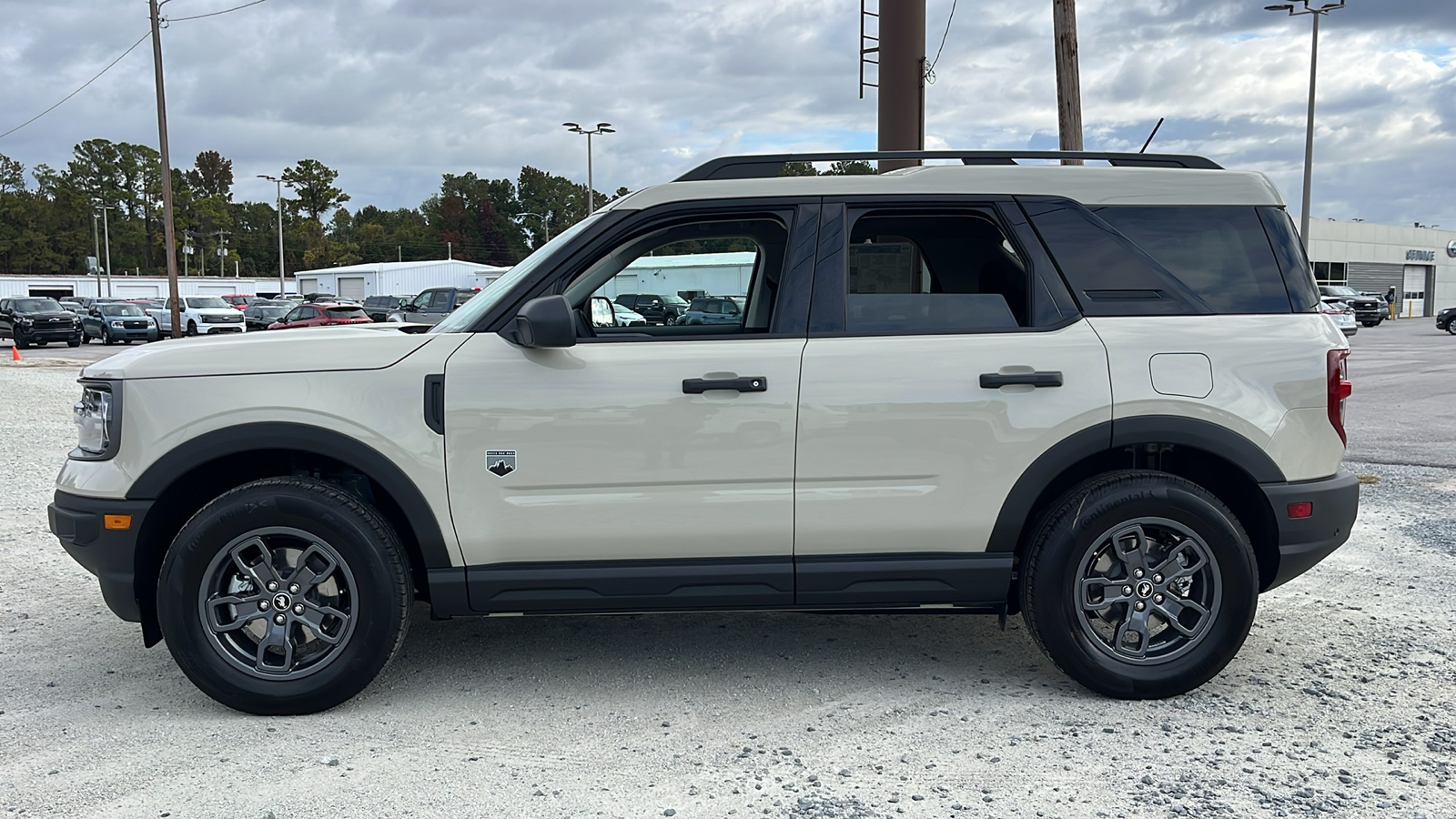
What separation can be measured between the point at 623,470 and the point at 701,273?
36.8 inches

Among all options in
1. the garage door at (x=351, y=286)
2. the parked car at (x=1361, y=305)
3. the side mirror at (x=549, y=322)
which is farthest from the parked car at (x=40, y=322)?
the parked car at (x=1361, y=305)

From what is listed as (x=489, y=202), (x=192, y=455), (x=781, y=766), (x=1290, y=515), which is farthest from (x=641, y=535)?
(x=489, y=202)

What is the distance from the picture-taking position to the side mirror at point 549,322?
11.7 ft

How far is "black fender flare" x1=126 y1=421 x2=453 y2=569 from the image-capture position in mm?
3666

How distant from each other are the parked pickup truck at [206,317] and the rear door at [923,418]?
3754 centimetres

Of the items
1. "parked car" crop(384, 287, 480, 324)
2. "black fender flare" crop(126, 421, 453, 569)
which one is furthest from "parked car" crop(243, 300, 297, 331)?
"black fender flare" crop(126, 421, 453, 569)

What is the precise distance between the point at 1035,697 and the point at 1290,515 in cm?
116

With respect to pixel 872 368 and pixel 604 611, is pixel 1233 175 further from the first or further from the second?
pixel 604 611

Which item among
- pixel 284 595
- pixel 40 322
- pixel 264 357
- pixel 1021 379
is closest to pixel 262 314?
pixel 40 322

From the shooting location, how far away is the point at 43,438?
10961 mm

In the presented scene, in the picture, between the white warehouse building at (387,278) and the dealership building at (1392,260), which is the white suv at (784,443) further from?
the white warehouse building at (387,278)

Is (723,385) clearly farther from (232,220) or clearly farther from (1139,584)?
(232,220)

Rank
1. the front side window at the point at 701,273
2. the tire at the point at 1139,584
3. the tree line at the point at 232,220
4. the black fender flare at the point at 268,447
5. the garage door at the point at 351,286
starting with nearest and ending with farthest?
the black fender flare at the point at 268,447
the tire at the point at 1139,584
the front side window at the point at 701,273
the garage door at the point at 351,286
the tree line at the point at 232,220

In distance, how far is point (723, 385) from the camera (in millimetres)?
3674
